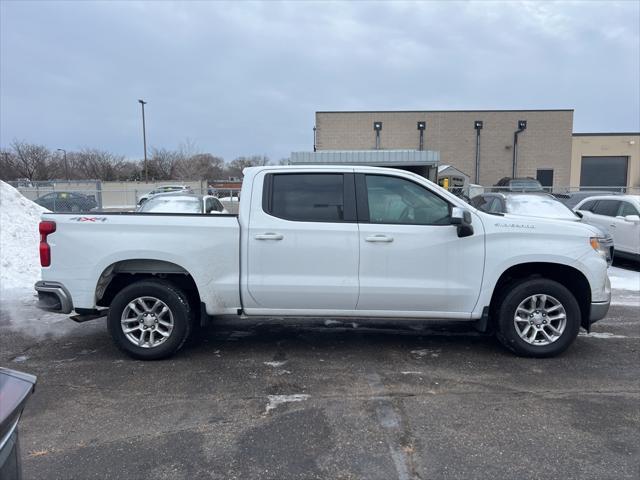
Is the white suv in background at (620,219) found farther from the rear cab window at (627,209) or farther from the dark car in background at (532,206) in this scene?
the dark car in background at (532,206)

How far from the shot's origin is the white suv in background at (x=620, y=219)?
1069 cm

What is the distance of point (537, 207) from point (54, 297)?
31.2 ft

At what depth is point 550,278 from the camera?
5.13 meters

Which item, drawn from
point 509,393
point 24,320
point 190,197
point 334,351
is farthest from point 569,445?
point 190,197

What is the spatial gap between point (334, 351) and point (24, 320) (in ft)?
14.4

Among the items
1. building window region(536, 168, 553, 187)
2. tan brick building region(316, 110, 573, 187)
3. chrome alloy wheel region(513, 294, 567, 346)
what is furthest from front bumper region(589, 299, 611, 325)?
building window region(536, 168, 553, 187)

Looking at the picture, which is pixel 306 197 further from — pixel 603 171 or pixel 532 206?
pixel 603 171

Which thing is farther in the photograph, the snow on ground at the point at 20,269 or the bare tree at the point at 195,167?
the bare tree at the point at 195,167

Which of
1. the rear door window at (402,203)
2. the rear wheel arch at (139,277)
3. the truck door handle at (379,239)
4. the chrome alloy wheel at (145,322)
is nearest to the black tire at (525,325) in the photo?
the rear door window at (402,203)

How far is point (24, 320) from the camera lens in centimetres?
659

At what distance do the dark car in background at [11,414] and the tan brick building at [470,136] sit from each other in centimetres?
3500

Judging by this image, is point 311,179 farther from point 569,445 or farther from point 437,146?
point 437,146

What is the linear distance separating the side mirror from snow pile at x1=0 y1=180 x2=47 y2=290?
24.3 feet

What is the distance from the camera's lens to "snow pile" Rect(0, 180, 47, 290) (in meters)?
8.75
